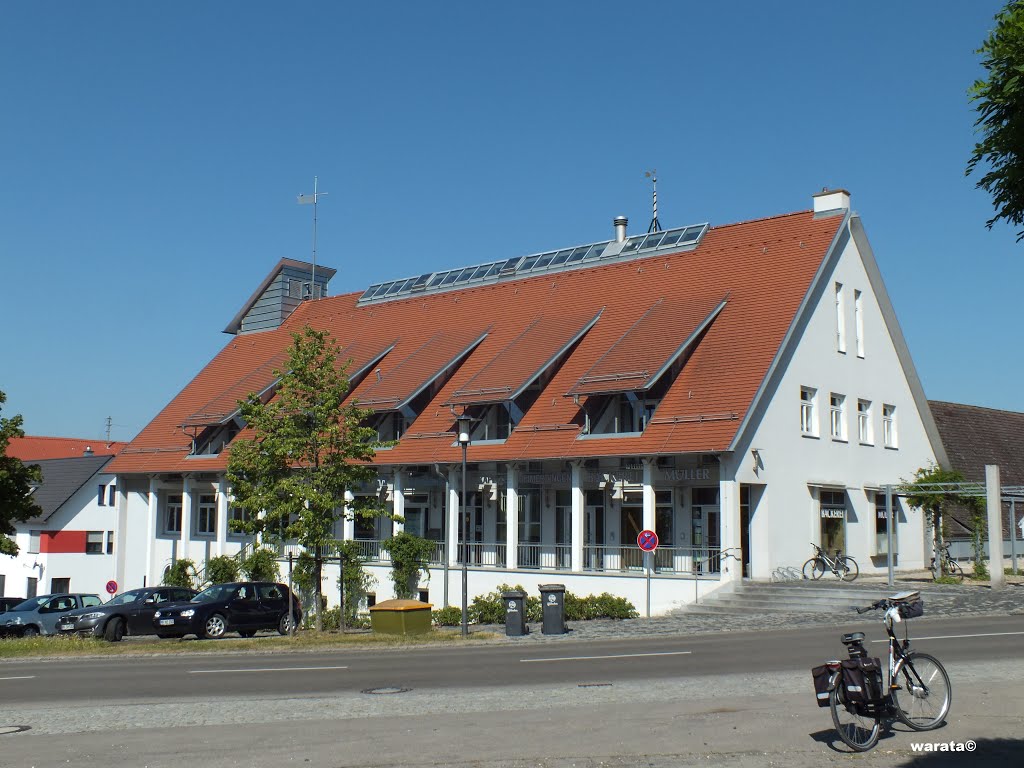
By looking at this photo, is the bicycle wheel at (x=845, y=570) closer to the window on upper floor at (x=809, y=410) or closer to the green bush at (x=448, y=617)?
the window on upper floor at (x=809, y=410)

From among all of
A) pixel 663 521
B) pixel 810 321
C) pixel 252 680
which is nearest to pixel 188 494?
pixel 663 521

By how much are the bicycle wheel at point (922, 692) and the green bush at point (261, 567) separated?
97.9 ft

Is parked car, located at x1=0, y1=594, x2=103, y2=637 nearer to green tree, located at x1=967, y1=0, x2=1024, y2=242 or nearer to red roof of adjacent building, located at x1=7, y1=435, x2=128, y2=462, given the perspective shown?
green tree, located at x1=967, y1=0, x2=1024, y2=242

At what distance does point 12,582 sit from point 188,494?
1591 centimetres

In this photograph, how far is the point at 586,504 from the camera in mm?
35031

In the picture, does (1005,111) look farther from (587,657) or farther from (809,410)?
(809,410)

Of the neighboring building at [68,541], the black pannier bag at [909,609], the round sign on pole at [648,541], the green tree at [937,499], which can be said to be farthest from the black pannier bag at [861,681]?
the neighboring building at [68,541]

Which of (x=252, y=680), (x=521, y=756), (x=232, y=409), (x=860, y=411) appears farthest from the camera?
(x=232, y=409)

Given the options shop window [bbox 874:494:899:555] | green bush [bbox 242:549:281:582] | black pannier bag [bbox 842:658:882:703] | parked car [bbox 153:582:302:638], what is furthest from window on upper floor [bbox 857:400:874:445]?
black pannier bag [bbox 842:658:882:703]

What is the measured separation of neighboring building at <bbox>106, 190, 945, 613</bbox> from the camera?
31.7m

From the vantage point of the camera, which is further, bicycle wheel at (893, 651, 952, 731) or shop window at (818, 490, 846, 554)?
shop window at (818, 490, 846, 554)

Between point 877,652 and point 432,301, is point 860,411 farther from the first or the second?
point 877,652

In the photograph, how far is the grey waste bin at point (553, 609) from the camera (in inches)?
992

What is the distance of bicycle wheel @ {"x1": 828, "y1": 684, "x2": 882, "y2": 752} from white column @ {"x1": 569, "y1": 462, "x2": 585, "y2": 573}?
23.3m
